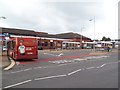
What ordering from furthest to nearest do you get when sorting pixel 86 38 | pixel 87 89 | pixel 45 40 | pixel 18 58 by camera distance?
pixel 86 38, pixel 45 40, pixel 18 58, pixel 87 89

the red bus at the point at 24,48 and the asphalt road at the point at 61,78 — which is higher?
the red bus at the point at 24,48

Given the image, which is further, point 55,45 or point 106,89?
point 55,45

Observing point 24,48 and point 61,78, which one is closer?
point 61,78

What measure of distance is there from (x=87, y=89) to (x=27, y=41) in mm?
16482

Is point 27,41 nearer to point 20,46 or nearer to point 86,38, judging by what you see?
point 20,46

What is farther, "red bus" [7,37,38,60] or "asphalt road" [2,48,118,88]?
"red bus" [7,37,38,60]

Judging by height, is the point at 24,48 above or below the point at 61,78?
above

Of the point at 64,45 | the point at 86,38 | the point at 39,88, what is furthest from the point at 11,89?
the point at 86,38

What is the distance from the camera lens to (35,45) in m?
24.0

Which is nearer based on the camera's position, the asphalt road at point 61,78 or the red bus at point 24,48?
the asphalt road at point 61,78

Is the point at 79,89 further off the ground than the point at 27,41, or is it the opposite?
the point at 27,41

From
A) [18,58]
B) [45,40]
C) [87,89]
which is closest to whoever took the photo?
[87,89]

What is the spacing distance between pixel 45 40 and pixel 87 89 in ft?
234

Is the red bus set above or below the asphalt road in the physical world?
above
